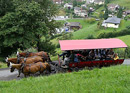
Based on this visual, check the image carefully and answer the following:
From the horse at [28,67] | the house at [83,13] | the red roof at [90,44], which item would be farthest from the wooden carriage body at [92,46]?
the house at [83,13]

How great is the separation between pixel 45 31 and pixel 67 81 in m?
10.9

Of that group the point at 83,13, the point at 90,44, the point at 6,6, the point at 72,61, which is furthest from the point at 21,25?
the point at 83,13

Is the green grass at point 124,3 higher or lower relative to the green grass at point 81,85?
higher

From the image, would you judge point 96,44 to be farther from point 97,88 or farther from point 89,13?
point 89,13

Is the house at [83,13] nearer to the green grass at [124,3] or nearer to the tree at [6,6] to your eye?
the green grass at [124,3]

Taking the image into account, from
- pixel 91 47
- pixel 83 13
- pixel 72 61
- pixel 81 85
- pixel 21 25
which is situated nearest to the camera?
pixel 81 85

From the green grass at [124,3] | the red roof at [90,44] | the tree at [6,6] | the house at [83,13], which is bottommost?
the red roof at [90,44]

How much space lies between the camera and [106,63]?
10.4 meters

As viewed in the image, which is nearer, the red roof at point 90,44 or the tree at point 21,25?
the red roof at point 90,44

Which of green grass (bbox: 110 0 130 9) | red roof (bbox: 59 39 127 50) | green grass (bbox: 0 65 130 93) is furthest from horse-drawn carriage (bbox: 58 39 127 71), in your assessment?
green grass (bbox: 110 0 130 9)

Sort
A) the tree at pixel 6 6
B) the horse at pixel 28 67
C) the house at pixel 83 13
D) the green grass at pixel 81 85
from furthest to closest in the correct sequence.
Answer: the house at pixel 83 13 < the tree at pixel 6 6 < the horse at pixel 28 67 < the green grass at pixel 81 85

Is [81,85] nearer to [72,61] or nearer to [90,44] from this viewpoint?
[72,61]

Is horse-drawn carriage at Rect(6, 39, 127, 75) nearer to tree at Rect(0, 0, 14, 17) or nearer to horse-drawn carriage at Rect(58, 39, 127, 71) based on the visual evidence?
horse-drawn carriage at Rect(58, 39, 127, 71)

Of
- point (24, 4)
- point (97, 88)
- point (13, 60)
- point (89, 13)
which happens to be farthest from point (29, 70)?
point (89, 13)
